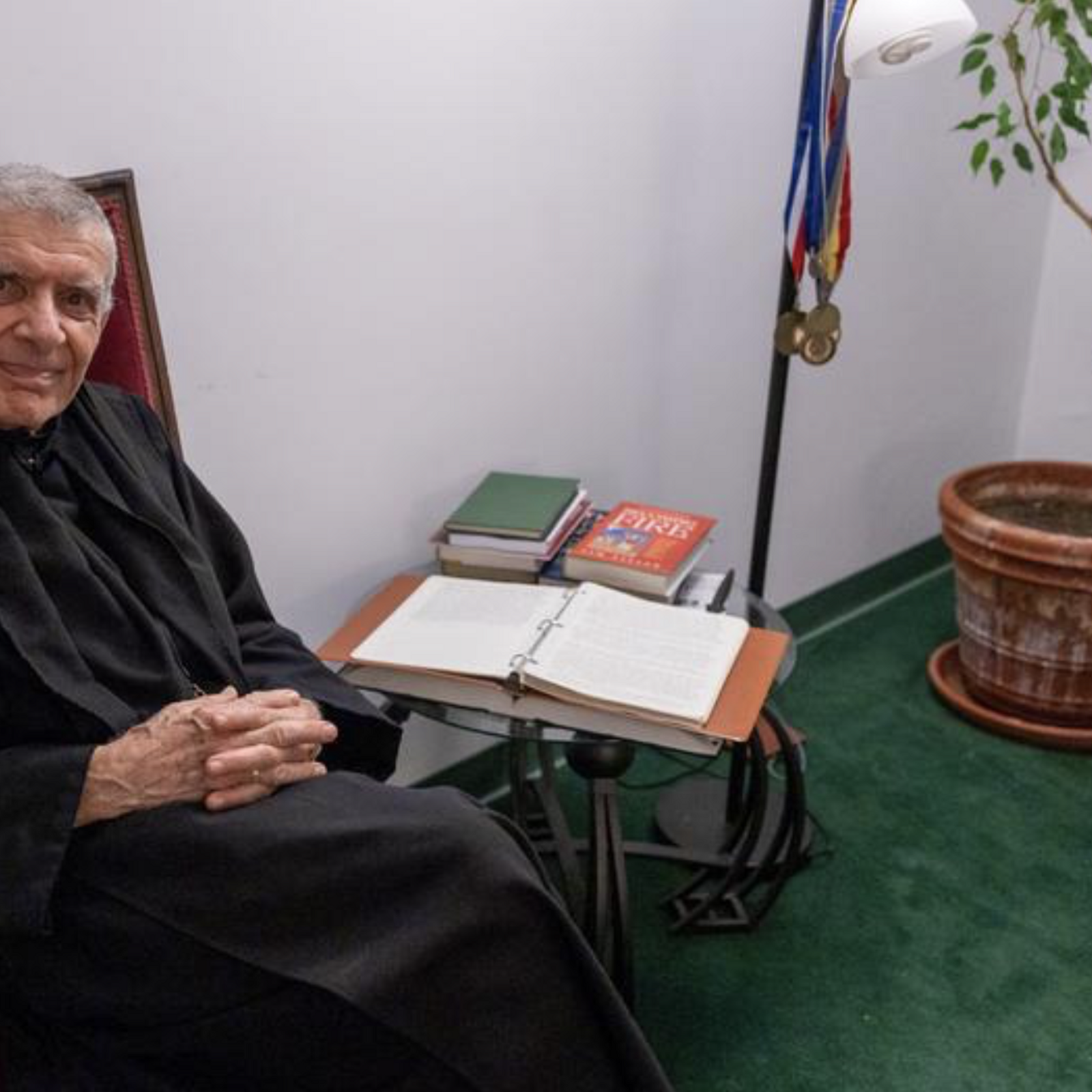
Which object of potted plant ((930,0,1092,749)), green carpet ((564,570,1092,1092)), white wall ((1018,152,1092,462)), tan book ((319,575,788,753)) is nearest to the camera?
tan book ((319,575,788,753))

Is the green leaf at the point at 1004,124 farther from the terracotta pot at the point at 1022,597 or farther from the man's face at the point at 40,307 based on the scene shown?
the man's face at the point at 40,307

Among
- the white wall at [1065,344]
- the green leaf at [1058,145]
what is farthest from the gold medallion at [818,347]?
the white wall at [1065,344]

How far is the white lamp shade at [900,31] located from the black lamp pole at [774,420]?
128mm

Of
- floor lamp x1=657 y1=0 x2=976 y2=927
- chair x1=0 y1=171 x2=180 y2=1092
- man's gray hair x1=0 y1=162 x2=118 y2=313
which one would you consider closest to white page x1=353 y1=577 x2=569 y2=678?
chair x1=0 y1=171 x2=180 y2=1092

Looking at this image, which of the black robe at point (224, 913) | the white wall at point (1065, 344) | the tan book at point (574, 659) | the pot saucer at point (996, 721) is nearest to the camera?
the black robe at point (224, 913)

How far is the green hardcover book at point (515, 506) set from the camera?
5.54ft

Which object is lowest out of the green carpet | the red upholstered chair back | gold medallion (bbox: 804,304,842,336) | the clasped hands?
the green carpet

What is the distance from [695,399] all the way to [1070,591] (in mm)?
762

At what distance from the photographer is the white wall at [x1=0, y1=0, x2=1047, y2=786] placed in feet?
4.83

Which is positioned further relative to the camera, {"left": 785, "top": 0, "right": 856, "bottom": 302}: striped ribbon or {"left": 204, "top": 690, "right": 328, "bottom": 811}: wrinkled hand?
{"left": 785, "top": 0, "right": 856, "bottom": 302}: striped ribbon

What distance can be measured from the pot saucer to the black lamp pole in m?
0.71

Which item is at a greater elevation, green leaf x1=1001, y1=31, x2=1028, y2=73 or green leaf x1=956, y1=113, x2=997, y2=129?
green leaf x1=1001, y1=31, x2=1028, y2=73

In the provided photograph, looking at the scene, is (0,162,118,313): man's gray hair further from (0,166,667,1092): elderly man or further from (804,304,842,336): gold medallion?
(804,304,842,336): gold medallion

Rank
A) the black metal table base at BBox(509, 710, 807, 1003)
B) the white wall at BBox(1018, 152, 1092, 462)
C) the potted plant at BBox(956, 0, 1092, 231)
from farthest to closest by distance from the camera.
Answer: the white wall at BBox(1018, 152, 1092, 462) → the potted plant at BBox(956, 0, 1092, 231) → the black metal table base at BBox(509, 710, 807, 1003)
